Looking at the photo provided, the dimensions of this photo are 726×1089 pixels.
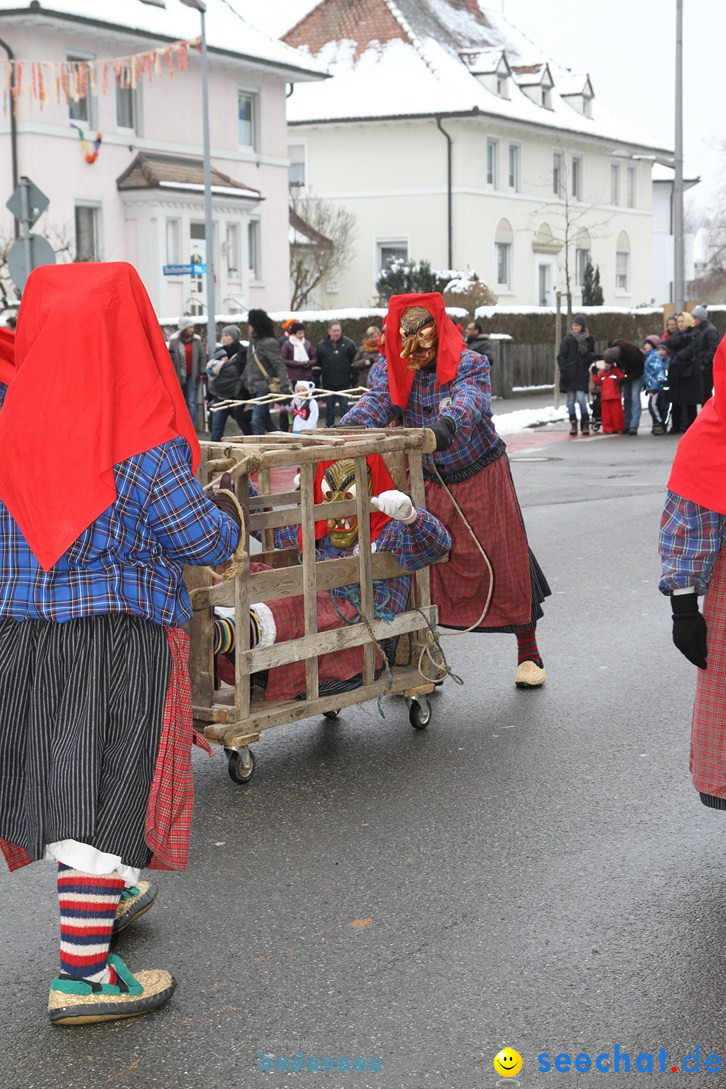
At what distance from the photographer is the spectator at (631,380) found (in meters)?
22.1

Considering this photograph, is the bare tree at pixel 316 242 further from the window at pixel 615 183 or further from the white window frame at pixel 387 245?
the window at pixel 615 183

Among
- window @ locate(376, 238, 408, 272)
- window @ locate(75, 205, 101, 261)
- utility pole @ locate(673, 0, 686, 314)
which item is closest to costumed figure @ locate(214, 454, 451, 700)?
utility pole @ locate(673, 0, 686, 314)

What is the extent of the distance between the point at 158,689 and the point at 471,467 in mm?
3075

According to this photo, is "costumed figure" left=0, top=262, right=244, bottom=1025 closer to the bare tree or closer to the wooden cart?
the wooden cart

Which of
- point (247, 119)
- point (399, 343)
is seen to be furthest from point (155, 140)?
point (399, 343)

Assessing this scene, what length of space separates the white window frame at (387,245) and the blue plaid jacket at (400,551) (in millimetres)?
41465

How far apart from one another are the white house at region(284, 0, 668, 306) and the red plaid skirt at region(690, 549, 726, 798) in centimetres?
4152

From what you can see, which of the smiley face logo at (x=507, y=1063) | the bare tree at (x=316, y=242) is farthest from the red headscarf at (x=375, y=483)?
the bare tree at (x=316, y=242)

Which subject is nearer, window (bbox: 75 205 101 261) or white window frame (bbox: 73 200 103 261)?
white window frame (bbox: 73 200 103 261)

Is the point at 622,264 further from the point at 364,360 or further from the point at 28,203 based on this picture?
the point at 28,203

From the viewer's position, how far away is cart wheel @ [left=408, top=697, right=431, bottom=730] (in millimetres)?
6324

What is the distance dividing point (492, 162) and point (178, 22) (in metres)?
15.2

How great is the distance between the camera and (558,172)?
2041 inches

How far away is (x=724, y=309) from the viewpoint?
49062 millimetres
